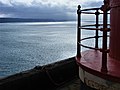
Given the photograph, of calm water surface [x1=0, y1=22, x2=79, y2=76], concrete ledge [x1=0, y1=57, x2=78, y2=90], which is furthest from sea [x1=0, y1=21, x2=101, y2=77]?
concrete ledge [x1=0, y1=57, x2=78, y2=90]

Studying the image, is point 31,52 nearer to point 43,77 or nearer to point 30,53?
point 30,53

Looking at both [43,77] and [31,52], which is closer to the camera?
[43,77]

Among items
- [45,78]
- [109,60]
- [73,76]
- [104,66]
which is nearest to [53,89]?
[45,78]

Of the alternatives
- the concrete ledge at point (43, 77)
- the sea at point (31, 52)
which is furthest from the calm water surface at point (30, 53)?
the concrete ledge at point (43, 77)

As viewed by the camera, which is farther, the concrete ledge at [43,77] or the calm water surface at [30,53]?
the calm water surface at [30,53]

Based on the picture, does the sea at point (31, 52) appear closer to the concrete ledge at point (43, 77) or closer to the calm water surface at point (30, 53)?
the calm water surface at point (30, 53)

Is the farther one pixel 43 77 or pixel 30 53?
pixel 30 53

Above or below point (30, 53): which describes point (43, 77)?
above

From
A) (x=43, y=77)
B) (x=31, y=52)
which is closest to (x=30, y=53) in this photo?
(x=31, y=52)

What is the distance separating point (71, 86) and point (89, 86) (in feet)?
7.55

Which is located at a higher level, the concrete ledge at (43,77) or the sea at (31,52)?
the concrete ledge at (43,77)

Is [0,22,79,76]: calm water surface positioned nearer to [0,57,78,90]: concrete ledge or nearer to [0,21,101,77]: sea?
[0,21,101,77]: sea

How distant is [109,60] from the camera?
393cm

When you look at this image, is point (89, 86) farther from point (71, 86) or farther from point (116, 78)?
point (71, 86)
